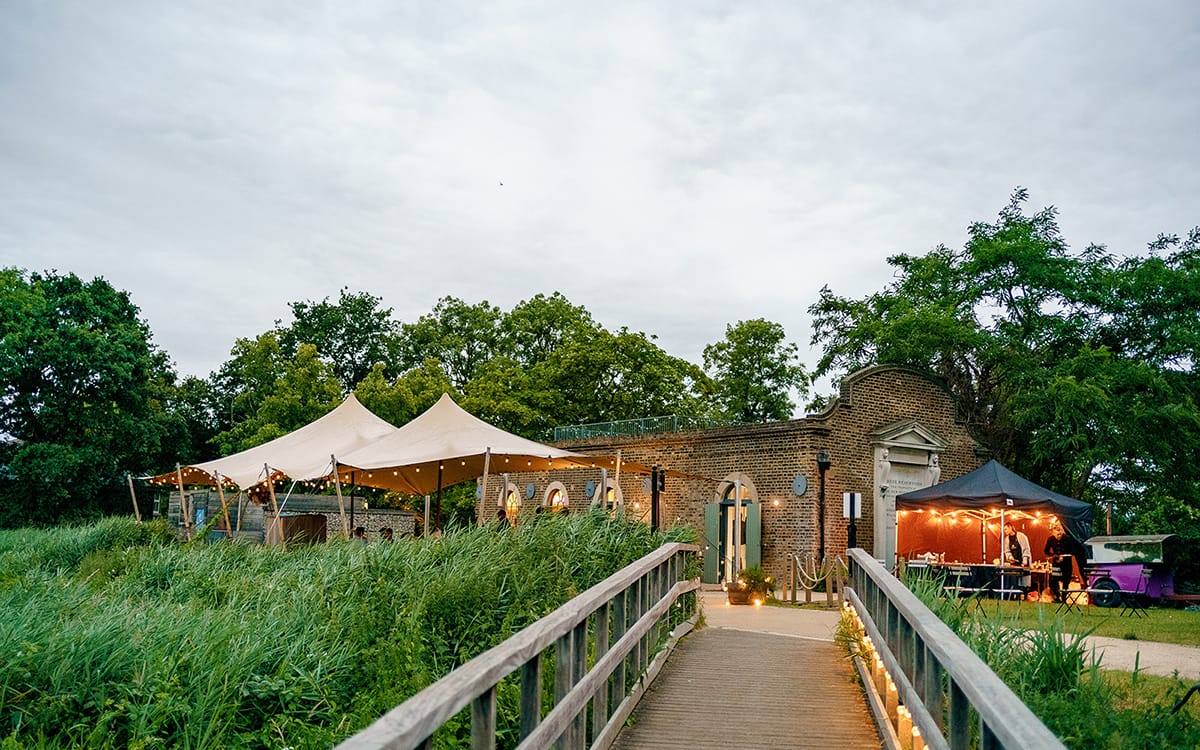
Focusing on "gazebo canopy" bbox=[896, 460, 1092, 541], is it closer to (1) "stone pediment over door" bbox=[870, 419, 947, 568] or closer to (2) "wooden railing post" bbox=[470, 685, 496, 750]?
(1) "stone pediment over door" bbox=[870, 419, 947, 568]

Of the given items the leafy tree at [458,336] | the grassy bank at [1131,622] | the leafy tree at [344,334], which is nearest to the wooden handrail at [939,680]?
the grassy bank at [1131,622]

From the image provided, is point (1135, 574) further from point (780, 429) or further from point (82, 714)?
point (82, 714)

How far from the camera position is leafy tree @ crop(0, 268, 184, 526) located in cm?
3403

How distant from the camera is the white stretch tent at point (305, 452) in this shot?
18422 mm

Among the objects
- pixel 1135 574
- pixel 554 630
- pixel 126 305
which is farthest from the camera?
pixel 126 305

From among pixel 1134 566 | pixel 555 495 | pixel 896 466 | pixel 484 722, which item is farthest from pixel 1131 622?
pixel 555 495

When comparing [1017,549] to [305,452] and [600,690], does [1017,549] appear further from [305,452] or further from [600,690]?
[600,690]

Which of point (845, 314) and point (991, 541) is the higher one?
point (845, 314)

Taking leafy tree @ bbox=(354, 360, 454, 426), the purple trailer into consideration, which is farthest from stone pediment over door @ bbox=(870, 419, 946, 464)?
leafy tree @ bbox=(354, 360, 454, 426)

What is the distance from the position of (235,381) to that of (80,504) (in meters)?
14.2

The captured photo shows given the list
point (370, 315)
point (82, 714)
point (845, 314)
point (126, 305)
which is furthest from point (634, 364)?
point (82, 714)

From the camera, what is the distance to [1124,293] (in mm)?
24250

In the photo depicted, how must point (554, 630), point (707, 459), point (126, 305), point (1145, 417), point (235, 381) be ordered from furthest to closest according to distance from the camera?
point (235, 381) → point (126, 305) → point (707, 459) → point (1145, 417) → point (554, 630)

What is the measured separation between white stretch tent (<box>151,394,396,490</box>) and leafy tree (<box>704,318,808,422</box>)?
26.9m
